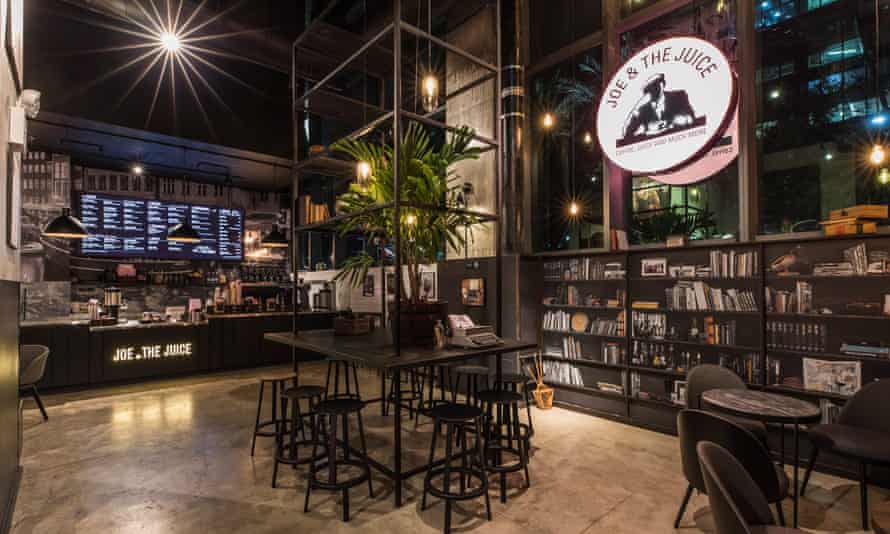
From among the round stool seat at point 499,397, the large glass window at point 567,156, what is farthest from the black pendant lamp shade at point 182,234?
the round stool seat at point 499,397

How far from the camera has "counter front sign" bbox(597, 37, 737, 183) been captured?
3957 mm

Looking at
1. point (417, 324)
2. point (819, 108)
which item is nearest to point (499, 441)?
point (417, 324)

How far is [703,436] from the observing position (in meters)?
2.34

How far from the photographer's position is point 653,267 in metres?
4.67

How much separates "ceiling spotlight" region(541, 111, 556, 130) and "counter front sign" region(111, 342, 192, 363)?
6.32 meters

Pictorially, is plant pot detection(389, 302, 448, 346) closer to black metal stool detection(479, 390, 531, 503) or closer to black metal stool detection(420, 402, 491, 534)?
black metal stool detection(420, 402, 491, 534)

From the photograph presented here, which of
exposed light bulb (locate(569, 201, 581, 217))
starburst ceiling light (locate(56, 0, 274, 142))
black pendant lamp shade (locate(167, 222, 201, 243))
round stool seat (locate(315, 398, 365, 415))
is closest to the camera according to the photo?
round stool seat (locate(315, 398, 365, 415))

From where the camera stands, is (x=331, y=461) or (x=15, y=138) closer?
(x=15, y=138)

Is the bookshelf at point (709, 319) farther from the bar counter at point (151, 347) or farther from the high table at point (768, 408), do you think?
the bar counter at point (151, 347)

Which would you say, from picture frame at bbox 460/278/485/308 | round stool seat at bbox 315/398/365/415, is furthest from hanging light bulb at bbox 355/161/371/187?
picture frame at bbox 460/278/485/308

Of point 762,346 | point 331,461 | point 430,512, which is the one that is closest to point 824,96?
point 762,346

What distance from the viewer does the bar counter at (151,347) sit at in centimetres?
593

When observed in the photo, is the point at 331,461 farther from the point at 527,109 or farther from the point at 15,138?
the point at 527,109

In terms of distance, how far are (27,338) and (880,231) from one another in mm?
9076
